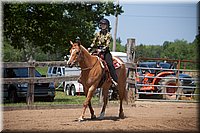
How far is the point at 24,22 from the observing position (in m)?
14.4

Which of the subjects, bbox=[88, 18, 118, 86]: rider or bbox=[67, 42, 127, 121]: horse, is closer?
bbox=[67, 42, 127, 121]: horse

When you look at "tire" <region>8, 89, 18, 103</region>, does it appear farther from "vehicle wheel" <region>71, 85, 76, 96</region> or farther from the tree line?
"vehicle wheel" <region>71, 85, 76, 96</region>

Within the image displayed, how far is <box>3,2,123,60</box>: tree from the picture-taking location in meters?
14.2

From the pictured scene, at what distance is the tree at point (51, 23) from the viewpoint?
1425cm

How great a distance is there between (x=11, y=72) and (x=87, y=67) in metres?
4.65

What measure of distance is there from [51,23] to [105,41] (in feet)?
24.6

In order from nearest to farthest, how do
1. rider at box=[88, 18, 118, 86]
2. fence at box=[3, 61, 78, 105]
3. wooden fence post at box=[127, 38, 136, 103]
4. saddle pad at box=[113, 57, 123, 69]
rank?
rider at box=[88, 18, 118, 86] → saddle pad at box=[113, 57, 123, 69] → fence at box=[3, 61, 78, 105] → wooden fence post at box=[127, 38, 136, 103]

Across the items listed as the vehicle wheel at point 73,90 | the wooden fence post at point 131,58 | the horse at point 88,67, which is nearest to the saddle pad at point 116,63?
the horse at point 88,67

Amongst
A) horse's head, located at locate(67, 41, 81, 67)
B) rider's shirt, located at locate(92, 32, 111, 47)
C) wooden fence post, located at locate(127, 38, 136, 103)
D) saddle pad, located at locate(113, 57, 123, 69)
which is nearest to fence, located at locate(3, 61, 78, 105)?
saddle pad, located at locate(113, 57, 123, 69)

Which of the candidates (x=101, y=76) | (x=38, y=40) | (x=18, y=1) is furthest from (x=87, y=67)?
(x=38, y=40)

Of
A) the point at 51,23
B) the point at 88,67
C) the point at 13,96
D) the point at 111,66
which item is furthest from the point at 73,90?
the point at 88,67

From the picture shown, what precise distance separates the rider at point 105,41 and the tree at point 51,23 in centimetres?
690

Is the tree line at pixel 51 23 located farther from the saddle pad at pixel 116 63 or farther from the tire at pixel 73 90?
the saddle pad at pixel 116 63

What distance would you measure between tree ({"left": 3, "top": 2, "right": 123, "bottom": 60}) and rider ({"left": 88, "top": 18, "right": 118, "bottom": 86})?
6.90 m
